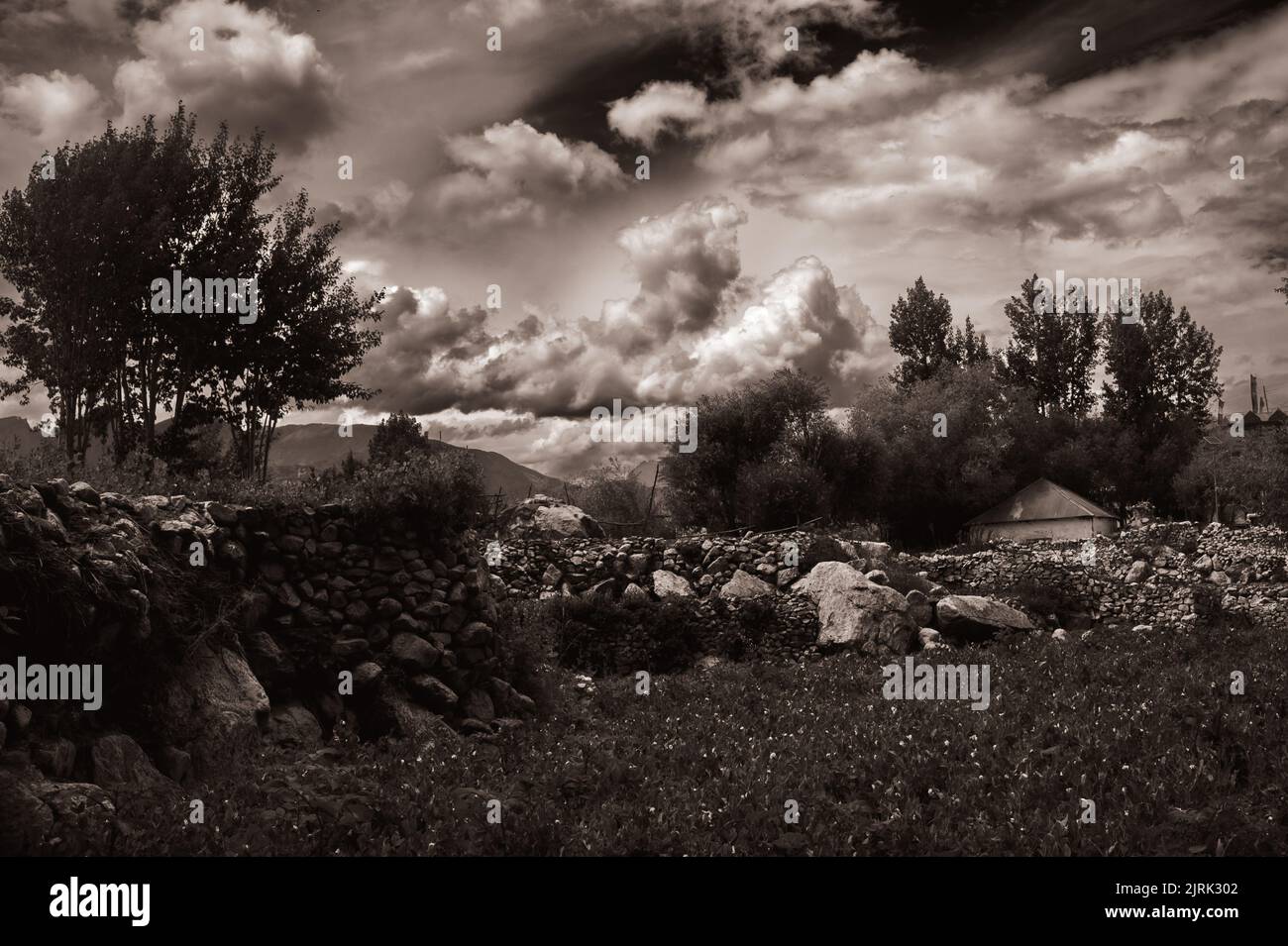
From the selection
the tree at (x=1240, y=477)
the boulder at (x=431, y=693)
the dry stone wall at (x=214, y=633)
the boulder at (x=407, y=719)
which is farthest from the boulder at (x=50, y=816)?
the tree at (x=1240, y=477)

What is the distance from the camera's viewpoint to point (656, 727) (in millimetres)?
12055

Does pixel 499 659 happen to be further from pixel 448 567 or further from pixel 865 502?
pixel 865 502

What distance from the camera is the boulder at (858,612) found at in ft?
65.2

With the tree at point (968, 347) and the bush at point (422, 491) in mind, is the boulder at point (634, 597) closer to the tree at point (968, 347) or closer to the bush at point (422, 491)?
the bush at point (422, 491)

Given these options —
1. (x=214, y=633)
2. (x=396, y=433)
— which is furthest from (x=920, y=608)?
(x=396, y=433)

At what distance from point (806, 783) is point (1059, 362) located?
71021mm

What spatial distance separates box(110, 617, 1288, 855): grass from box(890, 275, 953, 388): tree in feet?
195

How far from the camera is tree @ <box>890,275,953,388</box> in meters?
71.2

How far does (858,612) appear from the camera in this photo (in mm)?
20438

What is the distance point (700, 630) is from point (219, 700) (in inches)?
502

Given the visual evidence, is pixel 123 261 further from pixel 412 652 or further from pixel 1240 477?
pixel 1240 477

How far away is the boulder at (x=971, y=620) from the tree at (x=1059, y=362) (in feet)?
178
